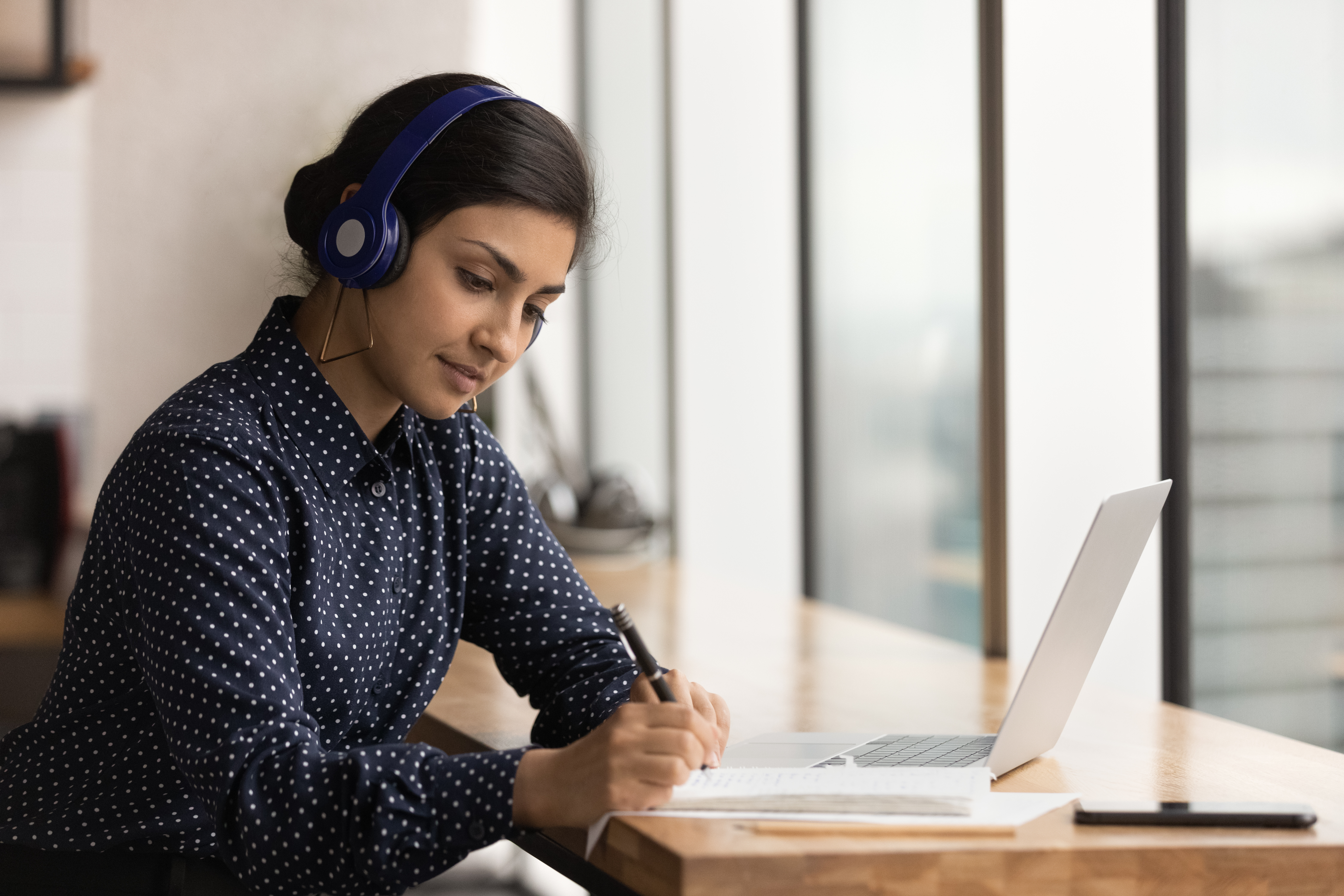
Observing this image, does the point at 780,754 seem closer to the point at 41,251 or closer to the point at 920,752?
the point at 920,752

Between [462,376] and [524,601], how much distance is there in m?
0.28

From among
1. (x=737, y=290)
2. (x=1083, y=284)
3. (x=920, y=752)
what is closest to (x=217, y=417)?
(x=920, y=752)

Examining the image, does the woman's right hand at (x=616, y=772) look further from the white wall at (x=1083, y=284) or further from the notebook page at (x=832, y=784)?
the white wall at (x=1083, y=284)

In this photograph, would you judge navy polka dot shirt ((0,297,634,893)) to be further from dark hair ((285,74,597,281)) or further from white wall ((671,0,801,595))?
white wall ((671,0,801,595))

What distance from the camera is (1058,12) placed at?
1777 mm

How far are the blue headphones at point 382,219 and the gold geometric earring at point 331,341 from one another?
0.05 m

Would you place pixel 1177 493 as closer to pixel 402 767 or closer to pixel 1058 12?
pixel 1058 12

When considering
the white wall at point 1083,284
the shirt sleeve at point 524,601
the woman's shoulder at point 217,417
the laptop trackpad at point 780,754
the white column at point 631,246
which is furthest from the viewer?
the white column at point 631,246

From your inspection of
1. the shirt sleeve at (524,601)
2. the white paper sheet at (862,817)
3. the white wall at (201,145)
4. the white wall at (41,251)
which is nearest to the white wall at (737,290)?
the white wall at (201,145)

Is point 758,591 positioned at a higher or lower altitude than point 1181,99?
lower

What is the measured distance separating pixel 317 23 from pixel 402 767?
6.83ft

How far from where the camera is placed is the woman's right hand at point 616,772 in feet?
2.76

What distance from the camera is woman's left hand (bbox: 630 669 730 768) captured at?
1.01 m

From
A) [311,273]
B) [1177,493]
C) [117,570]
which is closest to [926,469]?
[1177,493]
